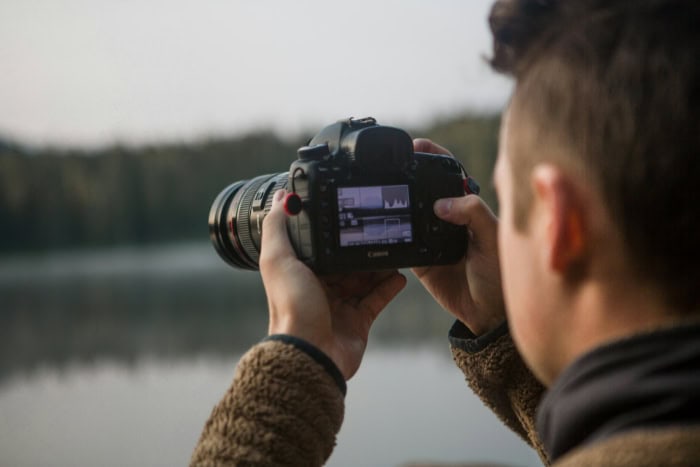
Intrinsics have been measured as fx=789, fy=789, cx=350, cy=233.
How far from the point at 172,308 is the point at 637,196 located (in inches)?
193

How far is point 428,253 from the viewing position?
2.97 feet

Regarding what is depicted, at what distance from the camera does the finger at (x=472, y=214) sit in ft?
2.96

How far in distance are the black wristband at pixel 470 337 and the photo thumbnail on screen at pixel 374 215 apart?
121mm

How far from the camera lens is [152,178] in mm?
3758

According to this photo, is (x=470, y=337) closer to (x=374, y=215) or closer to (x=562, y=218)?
(x=374, y=215)

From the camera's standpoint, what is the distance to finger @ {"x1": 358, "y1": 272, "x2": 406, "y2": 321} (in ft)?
2.95

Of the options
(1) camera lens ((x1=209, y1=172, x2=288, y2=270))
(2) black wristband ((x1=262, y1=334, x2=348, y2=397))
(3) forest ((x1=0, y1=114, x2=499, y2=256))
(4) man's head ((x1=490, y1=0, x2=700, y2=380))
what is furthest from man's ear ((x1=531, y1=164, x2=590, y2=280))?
(3) forest ((x1=0, y1=114, x2=499, y2=256))

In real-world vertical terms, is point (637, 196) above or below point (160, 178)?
above

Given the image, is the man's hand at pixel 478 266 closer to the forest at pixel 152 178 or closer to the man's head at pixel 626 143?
the man's head at pixel 626 143

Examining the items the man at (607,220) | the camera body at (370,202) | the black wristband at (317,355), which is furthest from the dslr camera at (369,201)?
the man at (607,220)

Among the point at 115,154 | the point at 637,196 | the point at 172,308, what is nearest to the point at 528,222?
the point at 637,196

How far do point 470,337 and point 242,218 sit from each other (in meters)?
0.34

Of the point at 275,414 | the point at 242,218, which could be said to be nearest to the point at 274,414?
the point at 275,414

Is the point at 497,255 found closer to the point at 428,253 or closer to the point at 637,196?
the point at 428,253
